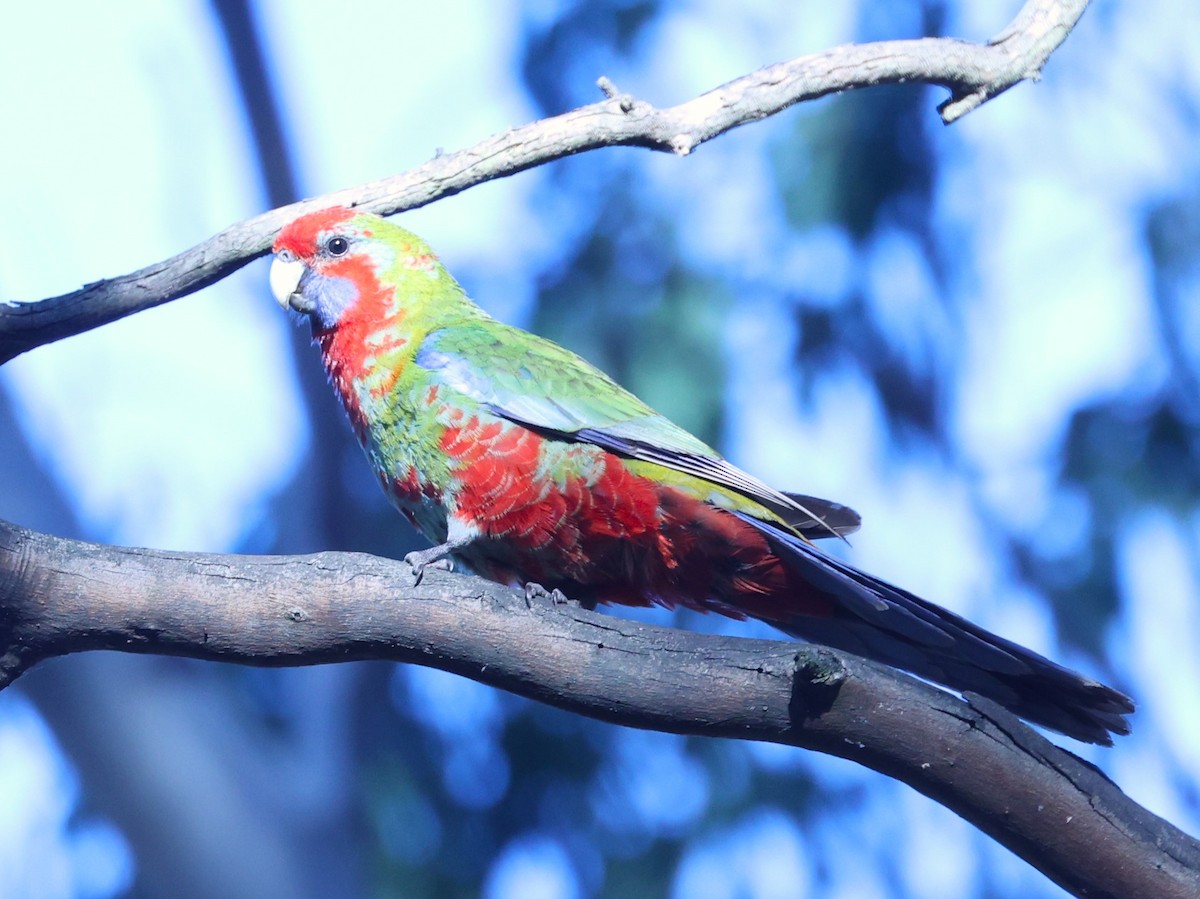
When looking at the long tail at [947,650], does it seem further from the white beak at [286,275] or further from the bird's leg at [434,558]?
the white beak at [286,275]

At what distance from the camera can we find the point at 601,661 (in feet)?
9.14

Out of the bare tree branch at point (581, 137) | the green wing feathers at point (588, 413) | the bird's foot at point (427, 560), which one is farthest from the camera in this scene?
the green wing feathers at point (588, 413)

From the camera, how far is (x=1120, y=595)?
338 inches

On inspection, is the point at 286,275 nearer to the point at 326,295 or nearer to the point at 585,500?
the point at 326,295

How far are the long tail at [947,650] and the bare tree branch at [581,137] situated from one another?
1.23 m

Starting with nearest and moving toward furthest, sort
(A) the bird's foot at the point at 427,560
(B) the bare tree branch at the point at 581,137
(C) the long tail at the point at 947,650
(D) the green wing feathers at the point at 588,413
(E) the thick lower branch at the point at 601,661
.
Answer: (E) the thick lower branch at the point at 601,661, (A) the bird's foot at the point at 427,560, (C) the long tail at the point at 947,650, (B) the bare tree branch at the point at 581,137, (D) the green wing feathers at the point at 588,413

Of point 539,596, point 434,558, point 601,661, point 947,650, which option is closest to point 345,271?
point 434,558

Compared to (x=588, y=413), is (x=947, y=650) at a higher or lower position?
lower

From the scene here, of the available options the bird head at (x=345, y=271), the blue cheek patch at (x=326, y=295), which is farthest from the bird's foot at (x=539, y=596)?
the blue cheek patch at (x=326, y=295)

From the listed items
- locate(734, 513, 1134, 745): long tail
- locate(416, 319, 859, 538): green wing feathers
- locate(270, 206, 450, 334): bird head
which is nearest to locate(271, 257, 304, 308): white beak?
locate(270, 206, 450, 334): bird head

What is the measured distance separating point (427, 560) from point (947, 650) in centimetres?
142

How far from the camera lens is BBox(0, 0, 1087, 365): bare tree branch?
10.9ft

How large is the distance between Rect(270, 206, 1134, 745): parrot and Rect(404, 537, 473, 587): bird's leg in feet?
0.05

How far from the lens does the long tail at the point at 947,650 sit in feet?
9.90
